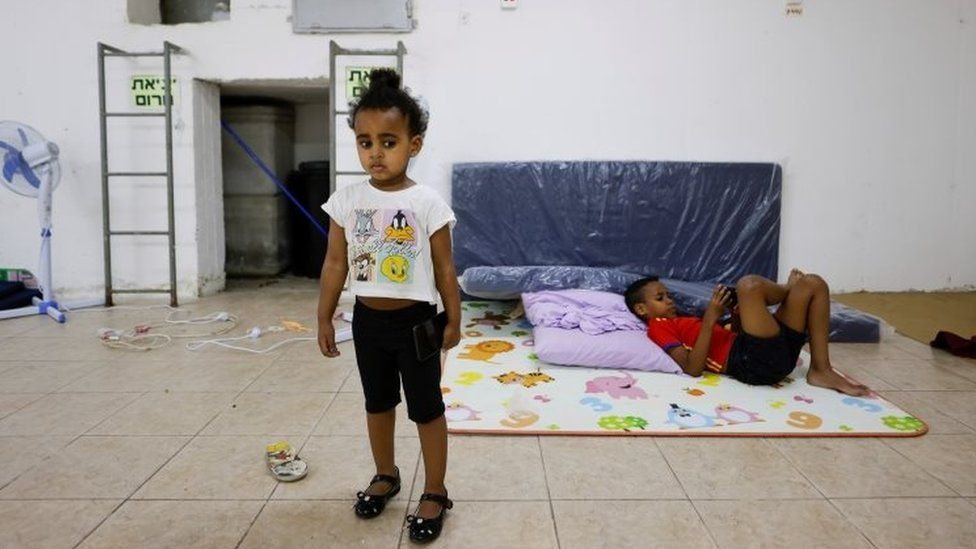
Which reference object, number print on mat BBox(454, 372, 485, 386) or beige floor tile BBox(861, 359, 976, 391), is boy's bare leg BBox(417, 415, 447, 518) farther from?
beige floor tile BBox(861, 359, 976, 391)

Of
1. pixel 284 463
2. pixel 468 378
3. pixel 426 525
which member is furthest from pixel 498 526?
pixel 468 378

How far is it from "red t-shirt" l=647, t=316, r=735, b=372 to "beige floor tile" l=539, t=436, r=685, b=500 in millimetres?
774

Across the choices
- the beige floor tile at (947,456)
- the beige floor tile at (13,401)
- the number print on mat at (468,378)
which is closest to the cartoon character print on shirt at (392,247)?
the number print on mat at (468,378)

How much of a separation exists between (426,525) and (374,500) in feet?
0.60

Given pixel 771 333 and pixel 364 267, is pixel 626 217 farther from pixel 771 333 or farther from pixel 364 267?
pixel 364 267

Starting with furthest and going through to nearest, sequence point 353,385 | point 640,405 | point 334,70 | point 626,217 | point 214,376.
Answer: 1. point 626,217
2. point 334,70
3. point 214,376
4. point 353,385
5. point 640,405

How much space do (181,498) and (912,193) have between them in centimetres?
464

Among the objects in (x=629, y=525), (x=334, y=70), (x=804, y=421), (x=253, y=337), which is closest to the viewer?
(x=629, y=525)

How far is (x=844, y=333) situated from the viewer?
3.36m

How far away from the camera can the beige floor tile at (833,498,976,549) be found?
1.51 meters

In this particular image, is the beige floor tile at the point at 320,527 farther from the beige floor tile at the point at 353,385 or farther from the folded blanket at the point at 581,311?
the folded blanket at the point at 581,311

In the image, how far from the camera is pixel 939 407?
7.91 feet

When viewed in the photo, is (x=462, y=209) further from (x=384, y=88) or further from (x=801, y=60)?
(x=384, y=88)

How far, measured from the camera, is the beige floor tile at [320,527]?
151cm
